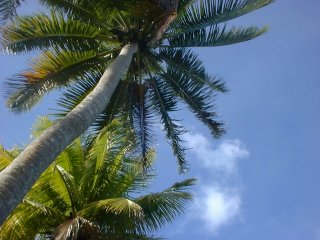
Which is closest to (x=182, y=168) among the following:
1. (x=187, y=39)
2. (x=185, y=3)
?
(x=187, y=39)

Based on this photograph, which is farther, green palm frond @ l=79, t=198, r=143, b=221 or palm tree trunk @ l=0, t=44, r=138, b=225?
green palm frond @ l=79, t=198, r=143, b=221

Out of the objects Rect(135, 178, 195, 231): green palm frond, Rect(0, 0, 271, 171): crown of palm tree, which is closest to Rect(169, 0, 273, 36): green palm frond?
Rect(0, 0, 271, 171): crown of palm tree

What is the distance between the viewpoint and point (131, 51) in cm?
1308

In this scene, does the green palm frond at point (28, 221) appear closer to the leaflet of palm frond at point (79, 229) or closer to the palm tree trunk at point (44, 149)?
the leaflet of palm frond at point (79, 229)

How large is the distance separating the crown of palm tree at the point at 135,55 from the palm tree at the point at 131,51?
26 mm

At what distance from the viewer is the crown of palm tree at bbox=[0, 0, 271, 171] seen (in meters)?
13.6

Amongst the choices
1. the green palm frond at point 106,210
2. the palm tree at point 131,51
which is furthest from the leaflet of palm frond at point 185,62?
the green palm frond at point 106,210

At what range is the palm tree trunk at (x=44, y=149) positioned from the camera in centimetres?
666

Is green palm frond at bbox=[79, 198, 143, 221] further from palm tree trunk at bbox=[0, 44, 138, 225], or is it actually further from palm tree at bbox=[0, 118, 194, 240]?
palm tree trunk at bbox=[0, 44, 138, 225]

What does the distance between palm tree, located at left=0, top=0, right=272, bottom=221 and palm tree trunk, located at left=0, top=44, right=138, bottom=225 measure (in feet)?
5.03

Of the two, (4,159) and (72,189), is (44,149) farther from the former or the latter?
(4,159)

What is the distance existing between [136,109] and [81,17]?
9.98ft

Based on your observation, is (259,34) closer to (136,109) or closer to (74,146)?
(136,109)

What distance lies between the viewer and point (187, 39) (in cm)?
1498
